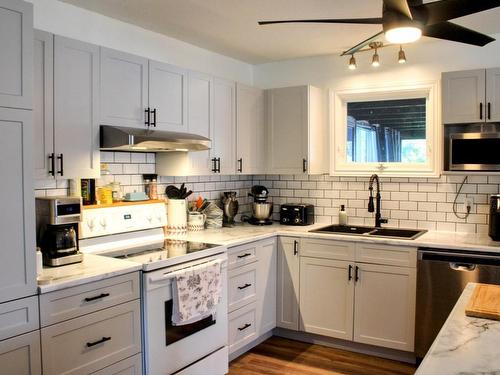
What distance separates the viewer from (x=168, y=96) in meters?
3.37

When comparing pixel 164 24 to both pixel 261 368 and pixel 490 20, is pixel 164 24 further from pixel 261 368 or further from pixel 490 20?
pixel 261 368

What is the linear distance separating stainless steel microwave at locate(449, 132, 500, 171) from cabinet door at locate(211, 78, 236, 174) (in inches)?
68.1

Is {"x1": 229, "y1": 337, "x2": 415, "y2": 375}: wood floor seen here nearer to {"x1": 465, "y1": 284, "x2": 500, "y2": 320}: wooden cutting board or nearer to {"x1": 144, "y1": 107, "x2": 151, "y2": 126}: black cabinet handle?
{"x1": 465, "y1": 284, "x2": 500, "y2": 320}: wooden cutting board

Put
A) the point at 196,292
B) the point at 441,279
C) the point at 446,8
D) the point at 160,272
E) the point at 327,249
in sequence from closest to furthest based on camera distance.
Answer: the point at 446,8, the point at 160,272, the point at 196,292, the point at 441,279, the point at 327,249

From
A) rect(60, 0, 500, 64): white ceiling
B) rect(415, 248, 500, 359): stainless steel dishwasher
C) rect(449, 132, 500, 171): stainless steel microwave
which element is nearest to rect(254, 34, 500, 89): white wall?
rect(60, 0, 500, 64): white ceiling

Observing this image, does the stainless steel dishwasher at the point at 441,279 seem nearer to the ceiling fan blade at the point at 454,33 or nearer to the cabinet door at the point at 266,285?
the cabinet door at the point at 266,285

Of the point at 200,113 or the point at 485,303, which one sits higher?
the point at 200,113

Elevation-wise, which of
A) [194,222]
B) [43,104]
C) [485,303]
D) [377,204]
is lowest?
[485,303]

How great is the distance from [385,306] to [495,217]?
1.02 m

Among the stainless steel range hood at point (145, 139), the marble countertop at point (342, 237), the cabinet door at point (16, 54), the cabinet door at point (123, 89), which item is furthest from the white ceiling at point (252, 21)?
the marble countertop at point (342, 237)

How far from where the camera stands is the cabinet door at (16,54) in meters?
2.03

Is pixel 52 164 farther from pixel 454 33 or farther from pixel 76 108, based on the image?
pixel 454 33

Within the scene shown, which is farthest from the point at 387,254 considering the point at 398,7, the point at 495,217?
the point at 398,7

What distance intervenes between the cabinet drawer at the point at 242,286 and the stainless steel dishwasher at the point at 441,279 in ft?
3.99
